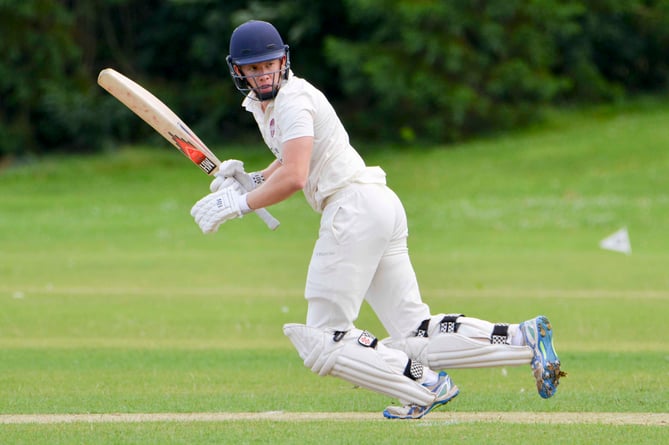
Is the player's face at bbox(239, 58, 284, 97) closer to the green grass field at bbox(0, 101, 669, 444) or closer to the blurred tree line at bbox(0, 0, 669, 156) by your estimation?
the green grass field at bbox(0, 101, 669, 444)

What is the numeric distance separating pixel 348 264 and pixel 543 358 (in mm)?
894

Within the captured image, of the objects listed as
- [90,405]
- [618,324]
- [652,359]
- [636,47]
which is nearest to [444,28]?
[636,47]

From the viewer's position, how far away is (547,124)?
2867 cm

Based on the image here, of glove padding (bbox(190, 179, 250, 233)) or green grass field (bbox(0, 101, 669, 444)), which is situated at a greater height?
glove padding (bbox(190, 179, 250, 233))

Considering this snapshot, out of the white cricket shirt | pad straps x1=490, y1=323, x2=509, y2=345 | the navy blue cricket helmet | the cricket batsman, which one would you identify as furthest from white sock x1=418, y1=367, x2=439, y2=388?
the navy blue cricket helmet

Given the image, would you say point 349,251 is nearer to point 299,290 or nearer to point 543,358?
point 543,358

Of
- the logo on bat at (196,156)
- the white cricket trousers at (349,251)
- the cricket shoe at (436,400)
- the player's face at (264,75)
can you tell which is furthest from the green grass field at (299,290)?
the player's face at (264,75)

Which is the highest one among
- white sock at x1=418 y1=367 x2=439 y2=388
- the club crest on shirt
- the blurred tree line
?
the club crest on shirt

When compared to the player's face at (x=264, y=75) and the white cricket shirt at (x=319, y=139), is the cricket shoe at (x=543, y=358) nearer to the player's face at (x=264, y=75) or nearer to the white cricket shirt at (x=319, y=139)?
the white cricket shirt at (x=319, y=139)

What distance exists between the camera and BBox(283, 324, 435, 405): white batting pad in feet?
16.0

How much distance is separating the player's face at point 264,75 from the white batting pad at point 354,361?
38.2 inches

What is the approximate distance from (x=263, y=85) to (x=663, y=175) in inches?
704

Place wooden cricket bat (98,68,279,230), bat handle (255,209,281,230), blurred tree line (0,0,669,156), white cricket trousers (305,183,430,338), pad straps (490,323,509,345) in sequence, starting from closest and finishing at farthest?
white cricket trousers (305,183,430,338) → pad straps (490,323,509,345) → bat handle (255,209,281,230) → wooden cricket bat (98,68,279,230) → blurred tree line (0,0,669,156)

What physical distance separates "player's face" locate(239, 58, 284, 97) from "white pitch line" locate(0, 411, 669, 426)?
1.40 metres
